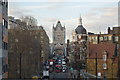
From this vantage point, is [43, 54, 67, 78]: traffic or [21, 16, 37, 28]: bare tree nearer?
[43, 54, 67, 78]: traffic

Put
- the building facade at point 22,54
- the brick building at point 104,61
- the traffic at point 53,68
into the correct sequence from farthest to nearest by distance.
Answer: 1. the traffic at point 53,68
2. the brick building at point 104,61
3. the building facade at point 22,54

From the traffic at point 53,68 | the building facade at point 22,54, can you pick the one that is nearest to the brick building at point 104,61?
the traffic at point 53,68

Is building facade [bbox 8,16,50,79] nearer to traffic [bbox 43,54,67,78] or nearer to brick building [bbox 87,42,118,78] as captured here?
traffic [bbox 43,54,67,78]

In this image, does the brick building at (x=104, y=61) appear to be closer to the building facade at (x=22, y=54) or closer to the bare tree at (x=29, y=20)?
the building facade at (x=22, y=54)

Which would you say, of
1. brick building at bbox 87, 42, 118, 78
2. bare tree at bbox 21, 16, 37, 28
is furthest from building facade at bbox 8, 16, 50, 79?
bare tree at bbox 21, 16, 37, 28

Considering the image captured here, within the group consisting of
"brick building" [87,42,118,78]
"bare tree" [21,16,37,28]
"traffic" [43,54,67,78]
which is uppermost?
"bare tree" [21,16,37,28]

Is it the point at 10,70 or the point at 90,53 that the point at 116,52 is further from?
the point at 10,70

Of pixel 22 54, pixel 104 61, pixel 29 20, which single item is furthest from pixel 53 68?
pixel 22 54

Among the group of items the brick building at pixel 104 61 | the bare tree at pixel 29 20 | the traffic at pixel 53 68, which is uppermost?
the bare tree at pixel 29 20

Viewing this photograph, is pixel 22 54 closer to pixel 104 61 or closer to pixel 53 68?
pixel 104 61

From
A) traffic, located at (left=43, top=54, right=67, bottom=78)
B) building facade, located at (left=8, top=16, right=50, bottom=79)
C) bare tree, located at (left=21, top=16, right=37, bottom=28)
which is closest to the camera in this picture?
building facade, located at (left=8, top=16, right=50, bottom=79)

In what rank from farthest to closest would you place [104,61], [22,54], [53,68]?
[53,68] < [104,61] < [22,54]

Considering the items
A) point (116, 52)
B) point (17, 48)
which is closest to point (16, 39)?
point (17, 48)

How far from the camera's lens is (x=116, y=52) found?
38.5 m
